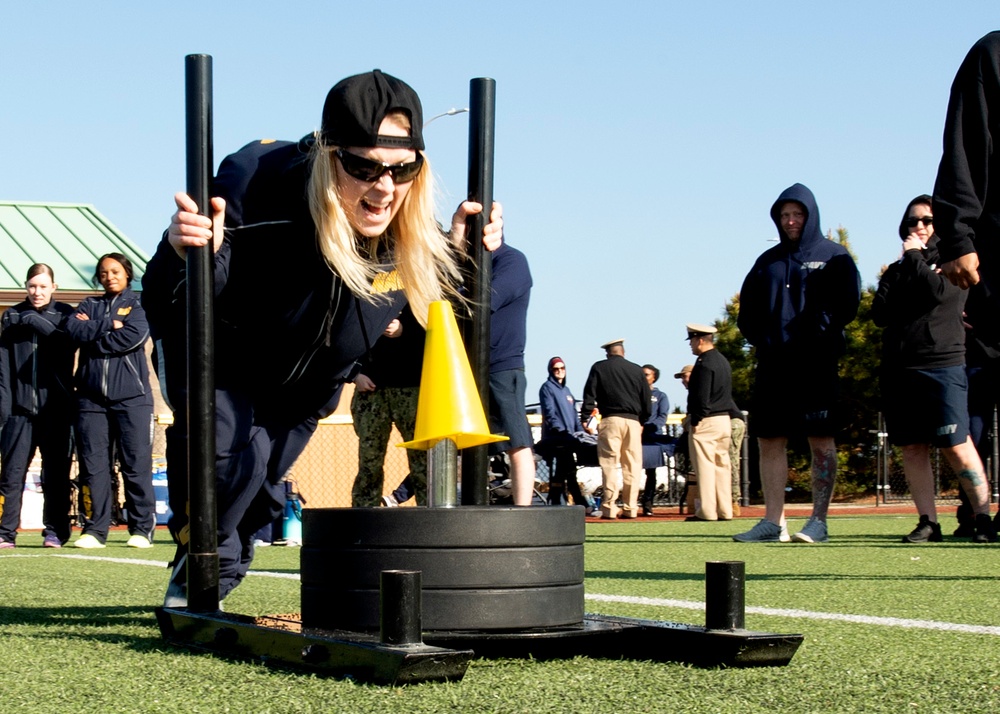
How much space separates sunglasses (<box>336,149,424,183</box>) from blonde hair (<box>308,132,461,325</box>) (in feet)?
0.14

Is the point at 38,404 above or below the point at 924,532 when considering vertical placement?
above

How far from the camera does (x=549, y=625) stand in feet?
11.3

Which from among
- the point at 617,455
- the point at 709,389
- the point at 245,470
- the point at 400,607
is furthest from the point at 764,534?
the point at 617,455

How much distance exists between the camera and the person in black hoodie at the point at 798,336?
860cm

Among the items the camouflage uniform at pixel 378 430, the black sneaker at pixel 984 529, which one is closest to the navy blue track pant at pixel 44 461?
the camouflage uniform at pixel 378 430

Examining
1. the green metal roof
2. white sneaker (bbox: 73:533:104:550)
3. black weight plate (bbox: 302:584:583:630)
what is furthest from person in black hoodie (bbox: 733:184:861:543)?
the green metal roof

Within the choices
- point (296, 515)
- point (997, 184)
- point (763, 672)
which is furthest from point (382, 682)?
point (296, 515)

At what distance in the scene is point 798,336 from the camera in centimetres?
865

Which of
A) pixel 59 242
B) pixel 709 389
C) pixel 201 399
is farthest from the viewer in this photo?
pixel 59 242

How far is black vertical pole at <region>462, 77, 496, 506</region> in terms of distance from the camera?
3.99 meters

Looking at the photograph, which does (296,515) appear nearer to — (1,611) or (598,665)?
(1,611)

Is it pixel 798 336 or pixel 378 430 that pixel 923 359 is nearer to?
pixel 798 336

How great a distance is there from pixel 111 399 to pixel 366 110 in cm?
710

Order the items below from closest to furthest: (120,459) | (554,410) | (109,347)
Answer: (109,347) → (120,459) → (554,410)
